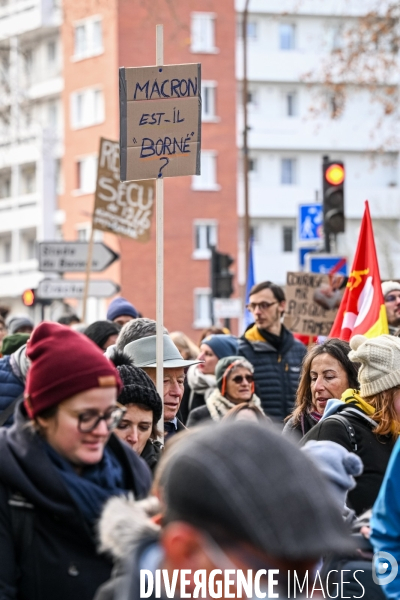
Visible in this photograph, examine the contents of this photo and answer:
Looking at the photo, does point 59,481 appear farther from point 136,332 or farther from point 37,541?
point 136,332

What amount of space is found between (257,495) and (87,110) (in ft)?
154

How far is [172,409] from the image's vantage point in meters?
5.36

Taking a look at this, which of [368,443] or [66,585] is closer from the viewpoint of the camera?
[66,585]

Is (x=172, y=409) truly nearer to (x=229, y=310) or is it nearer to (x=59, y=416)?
(x=59, y=416)

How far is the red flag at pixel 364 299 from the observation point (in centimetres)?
809

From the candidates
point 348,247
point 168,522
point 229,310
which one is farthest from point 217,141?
point 168,522

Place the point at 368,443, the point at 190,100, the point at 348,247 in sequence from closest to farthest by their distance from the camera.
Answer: the point at 368,443 < the point at 190,100 < the point at 348,247

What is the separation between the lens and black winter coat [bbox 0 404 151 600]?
300 centimetres

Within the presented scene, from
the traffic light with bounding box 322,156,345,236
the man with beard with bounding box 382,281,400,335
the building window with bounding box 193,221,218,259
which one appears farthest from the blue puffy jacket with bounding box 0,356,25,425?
the building window with bounding box 193,221,218,259

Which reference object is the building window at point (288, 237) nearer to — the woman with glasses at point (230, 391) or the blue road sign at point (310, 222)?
the blue road sign at point (310, 222)

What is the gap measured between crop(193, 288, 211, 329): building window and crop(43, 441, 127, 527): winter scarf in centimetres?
4431

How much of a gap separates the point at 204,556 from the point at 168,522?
108 mm

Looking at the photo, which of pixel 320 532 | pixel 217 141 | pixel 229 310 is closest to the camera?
pixel 320 532

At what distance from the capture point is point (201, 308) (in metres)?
47.9
